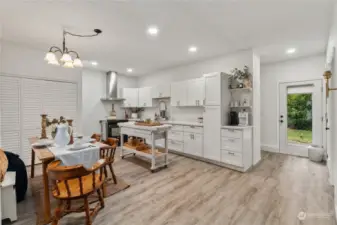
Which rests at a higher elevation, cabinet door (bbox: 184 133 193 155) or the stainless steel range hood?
the stainless steel range hood

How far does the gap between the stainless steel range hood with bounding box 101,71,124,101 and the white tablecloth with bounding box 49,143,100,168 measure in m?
4.24

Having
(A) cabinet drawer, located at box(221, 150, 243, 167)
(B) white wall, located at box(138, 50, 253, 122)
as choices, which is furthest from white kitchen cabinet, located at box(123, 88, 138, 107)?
(A) cabinet drawer, located at box(221, 150, 243, 167)

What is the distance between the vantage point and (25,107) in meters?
Result: 3.97

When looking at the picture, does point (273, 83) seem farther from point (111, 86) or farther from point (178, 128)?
point (111, 86)

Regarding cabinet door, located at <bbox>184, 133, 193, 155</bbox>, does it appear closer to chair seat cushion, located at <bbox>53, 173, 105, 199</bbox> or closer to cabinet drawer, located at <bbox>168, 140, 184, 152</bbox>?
cabinet drawer, located at <bbox>168, 140, 184, 152</bbox>

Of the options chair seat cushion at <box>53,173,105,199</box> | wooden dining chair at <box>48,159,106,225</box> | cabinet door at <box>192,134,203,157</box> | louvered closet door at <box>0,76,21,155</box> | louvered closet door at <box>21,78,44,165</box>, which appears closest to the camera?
wooden dining chair at <box>48,159,106,225</box>

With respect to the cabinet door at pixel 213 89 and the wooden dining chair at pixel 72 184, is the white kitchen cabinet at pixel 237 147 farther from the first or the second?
the wooden dining chair at pixel 72 184

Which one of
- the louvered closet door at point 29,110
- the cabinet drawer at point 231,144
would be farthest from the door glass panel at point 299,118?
the louvered closet door at point 29,110

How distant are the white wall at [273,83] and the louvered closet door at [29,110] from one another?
6087mm

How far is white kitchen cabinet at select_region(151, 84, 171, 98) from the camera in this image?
5.64 m

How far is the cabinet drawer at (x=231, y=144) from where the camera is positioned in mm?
3725

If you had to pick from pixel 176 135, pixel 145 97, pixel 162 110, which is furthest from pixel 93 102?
pixel 176 135

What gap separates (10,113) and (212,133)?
4.53 m

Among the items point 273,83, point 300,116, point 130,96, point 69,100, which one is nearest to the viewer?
point 69,100
